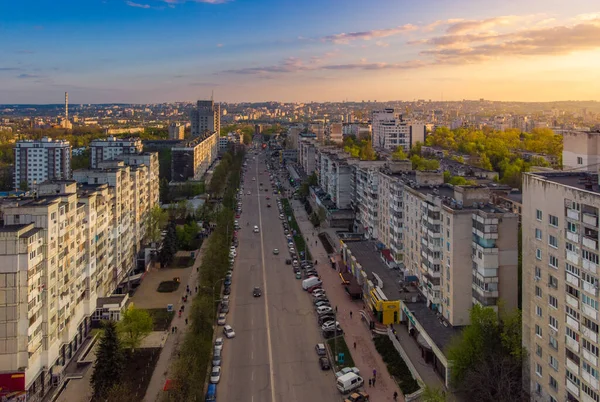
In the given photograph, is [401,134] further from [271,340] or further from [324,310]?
[271,340]

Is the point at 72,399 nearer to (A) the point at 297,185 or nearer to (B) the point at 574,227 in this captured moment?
(B) the point at 574,227

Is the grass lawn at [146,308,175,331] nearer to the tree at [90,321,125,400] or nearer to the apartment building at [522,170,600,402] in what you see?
the tree at [90,321,125,400]

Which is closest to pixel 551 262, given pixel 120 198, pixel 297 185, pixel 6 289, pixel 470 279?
pixel 470 279

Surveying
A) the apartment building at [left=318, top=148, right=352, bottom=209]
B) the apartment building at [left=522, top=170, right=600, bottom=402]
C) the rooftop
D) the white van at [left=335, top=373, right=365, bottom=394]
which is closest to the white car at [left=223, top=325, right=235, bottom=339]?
the white van at [left=335, top=373, right=365, bottom=394]

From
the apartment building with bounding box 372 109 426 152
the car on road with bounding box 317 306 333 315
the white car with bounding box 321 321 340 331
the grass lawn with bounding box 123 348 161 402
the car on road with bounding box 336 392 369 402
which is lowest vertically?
the grass lawn with bounding box 123 348 161 402

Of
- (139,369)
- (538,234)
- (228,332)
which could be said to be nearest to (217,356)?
(228,332)
